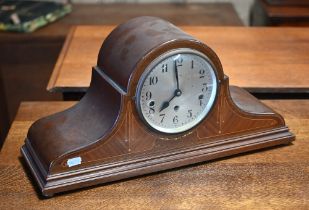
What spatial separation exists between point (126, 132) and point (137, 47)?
17cm

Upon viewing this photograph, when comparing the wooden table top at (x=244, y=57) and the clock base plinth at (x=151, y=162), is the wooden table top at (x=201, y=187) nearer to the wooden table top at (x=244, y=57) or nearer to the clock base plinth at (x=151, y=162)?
the clock base plinth at (x=151, y=162)

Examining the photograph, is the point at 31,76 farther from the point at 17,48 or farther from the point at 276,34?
the point at 276,34

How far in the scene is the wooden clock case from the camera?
937 millimetres

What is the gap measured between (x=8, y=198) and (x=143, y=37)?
408 mm

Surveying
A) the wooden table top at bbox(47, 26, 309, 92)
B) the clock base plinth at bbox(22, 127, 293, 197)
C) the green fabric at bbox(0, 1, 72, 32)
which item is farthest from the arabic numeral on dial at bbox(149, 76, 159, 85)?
the green fabric at bbox(0, 1, 72, 32)

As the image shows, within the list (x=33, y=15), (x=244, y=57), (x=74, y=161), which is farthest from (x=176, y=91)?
(x=33, y=15)

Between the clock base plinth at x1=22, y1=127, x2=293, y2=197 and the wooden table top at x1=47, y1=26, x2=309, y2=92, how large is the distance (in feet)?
0.83

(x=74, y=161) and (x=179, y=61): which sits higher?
(x=179, y=61)

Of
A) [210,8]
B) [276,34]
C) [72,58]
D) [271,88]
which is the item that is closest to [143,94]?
[271,88]

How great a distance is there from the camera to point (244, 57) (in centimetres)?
151

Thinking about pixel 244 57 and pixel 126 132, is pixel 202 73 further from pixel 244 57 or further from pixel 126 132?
pixel 244 57

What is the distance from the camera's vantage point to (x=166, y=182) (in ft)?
3.20

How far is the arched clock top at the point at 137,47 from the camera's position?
3.06ft

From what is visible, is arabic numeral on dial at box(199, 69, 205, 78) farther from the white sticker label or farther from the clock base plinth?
the white sticker label
